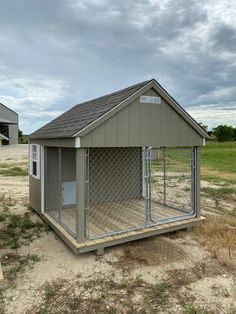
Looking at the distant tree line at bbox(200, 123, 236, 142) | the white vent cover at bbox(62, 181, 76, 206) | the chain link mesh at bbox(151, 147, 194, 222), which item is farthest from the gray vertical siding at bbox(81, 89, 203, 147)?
the distant tree line at bbox(200, 123, 236, 142)

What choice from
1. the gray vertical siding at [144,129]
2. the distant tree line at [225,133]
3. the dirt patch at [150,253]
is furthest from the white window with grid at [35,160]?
the distant tree line at [225,133]

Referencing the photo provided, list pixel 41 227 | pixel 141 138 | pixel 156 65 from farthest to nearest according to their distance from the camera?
1. pixel 156 65
2. pixel 41 227
3. pixel 141 138

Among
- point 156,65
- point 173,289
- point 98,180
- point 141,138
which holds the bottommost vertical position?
point 173,289

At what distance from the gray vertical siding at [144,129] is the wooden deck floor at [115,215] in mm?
1620

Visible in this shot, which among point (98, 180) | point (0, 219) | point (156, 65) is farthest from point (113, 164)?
point (156, 65)

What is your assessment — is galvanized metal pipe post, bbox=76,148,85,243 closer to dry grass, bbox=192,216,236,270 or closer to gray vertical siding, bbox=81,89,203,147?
gray vertical siding, bbox=81,89,203,147

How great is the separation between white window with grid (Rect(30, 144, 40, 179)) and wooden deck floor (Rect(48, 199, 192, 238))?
3.67ft

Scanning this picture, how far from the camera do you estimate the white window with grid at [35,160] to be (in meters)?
6.16

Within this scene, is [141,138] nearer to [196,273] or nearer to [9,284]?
[196,273]

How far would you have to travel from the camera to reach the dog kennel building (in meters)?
4.22

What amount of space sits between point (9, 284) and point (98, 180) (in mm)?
3543

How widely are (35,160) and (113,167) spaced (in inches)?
77.7

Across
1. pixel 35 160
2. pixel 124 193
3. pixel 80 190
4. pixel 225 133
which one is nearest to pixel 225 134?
pixel 225 133

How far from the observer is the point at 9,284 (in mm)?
3451
